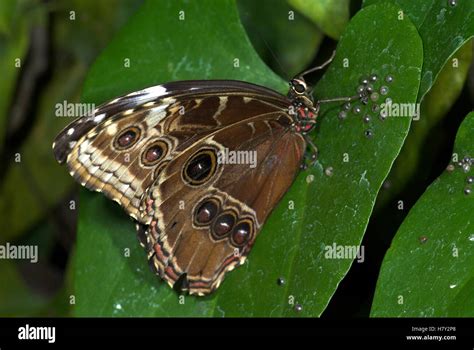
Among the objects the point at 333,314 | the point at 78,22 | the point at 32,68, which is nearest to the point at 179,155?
the point at 333,314

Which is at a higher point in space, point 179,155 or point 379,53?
point 379,53

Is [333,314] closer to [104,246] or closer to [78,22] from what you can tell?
[104,246]

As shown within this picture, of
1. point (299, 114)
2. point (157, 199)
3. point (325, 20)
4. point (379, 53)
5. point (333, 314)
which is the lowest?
point (333, 314)

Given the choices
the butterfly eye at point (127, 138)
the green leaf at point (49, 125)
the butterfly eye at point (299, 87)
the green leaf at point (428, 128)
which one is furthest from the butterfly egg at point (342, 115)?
the green leaf at point (49, 125)

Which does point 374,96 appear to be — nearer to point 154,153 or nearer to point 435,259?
point 435,259

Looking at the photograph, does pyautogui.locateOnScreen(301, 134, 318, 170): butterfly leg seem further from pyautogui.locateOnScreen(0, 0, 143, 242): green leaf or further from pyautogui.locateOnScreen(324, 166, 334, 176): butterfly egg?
pyautogui.locateOnScreen(0, 0, 143, 242): green leaf

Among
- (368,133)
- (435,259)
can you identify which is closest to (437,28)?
(368,133)

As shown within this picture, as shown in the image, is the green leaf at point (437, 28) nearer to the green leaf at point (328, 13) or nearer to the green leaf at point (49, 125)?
the green leaf at point (328, 13)
